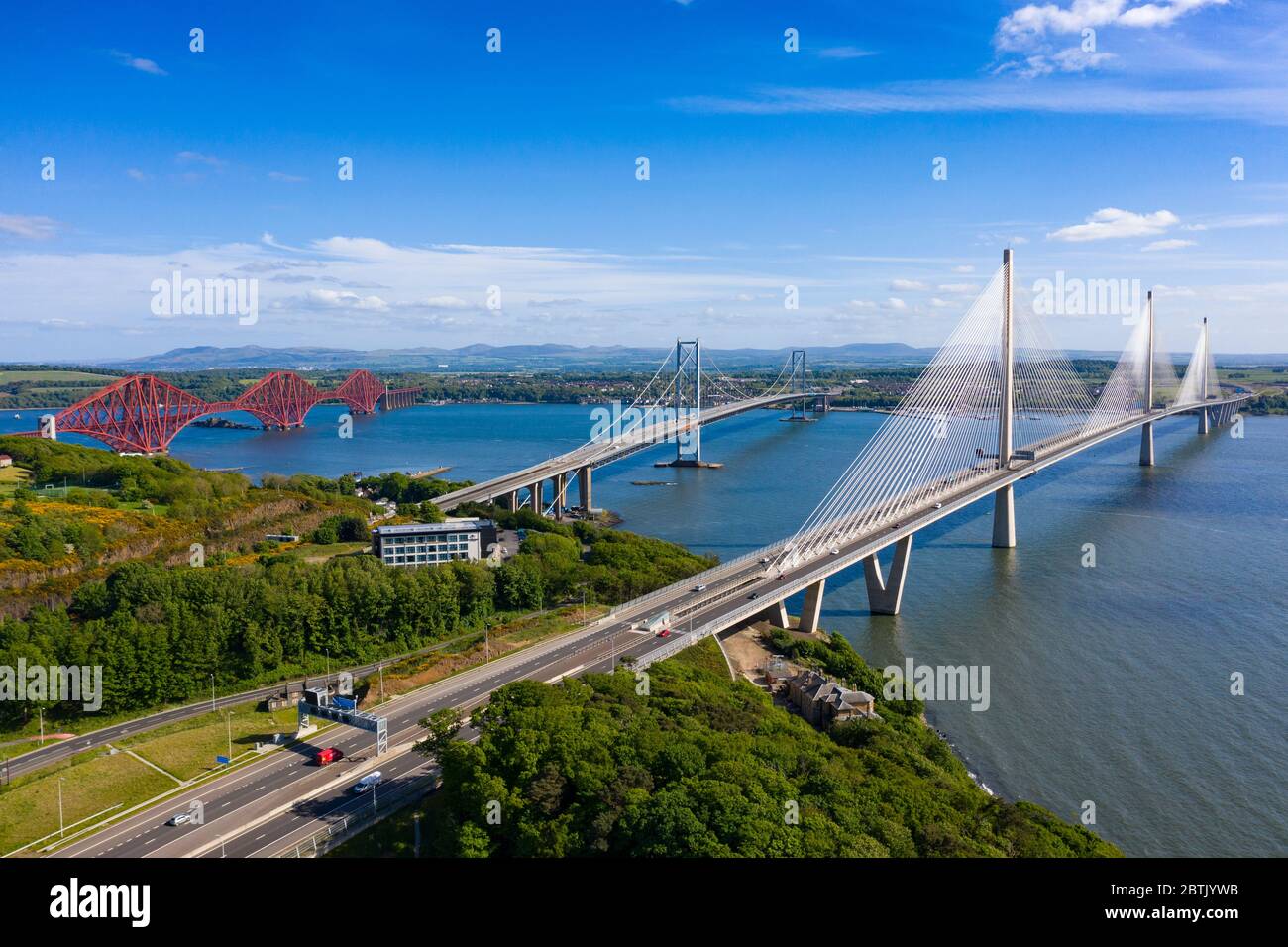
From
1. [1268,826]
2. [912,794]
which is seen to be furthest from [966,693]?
[912,794]

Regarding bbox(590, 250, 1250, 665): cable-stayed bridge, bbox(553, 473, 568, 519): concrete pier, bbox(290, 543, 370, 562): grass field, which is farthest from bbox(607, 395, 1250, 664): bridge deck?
bbox(553, 473, 568, 519): concrete pier

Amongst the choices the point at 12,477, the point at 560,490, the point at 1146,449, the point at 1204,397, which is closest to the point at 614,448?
the point at 560,490

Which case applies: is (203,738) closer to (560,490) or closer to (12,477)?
(560,490)

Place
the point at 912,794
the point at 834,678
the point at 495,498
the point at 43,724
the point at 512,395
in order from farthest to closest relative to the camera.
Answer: the point at 512,395
the point at 495,498
the point at 834,678
the point at 43,724
the point at 912,794

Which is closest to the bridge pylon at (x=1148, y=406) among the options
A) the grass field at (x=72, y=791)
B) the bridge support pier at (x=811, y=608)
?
the bridge support pier at (x=811, y=608)
